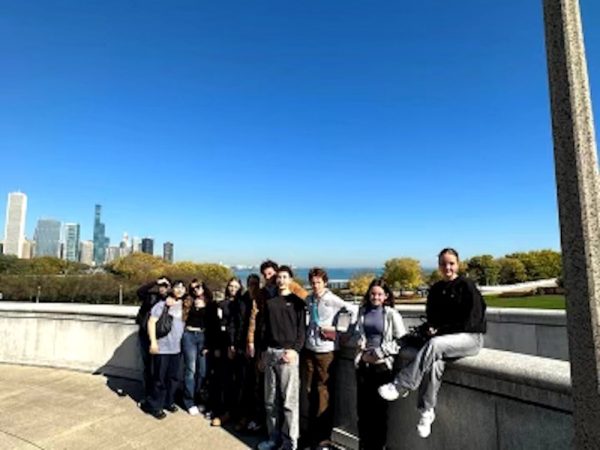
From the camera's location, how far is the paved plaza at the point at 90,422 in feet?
16.0

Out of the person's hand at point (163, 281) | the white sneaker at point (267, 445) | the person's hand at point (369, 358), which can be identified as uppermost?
the person's hand at point (163, 281)

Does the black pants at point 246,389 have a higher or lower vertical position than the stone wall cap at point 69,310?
lower

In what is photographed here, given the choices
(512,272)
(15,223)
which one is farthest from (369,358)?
(15,223)

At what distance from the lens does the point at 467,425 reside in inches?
129

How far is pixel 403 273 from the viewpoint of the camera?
176ft

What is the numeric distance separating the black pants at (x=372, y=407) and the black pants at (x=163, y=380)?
3.11 metres

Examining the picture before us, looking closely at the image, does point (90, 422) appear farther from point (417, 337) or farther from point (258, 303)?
point (417, 337)

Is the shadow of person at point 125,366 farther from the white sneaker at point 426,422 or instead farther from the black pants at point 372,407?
the white sneaker at point 426,422

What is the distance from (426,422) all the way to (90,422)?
4637mm

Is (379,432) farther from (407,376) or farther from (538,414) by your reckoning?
(538,414)

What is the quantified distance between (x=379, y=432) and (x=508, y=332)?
648 centimetres

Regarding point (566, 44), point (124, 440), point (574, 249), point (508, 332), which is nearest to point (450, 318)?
point (574, 249)

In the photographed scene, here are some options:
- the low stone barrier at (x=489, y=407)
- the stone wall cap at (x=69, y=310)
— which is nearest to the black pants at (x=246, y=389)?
the low stone barrier at (x=489, y=407)

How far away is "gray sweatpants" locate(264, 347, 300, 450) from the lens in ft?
15.0
